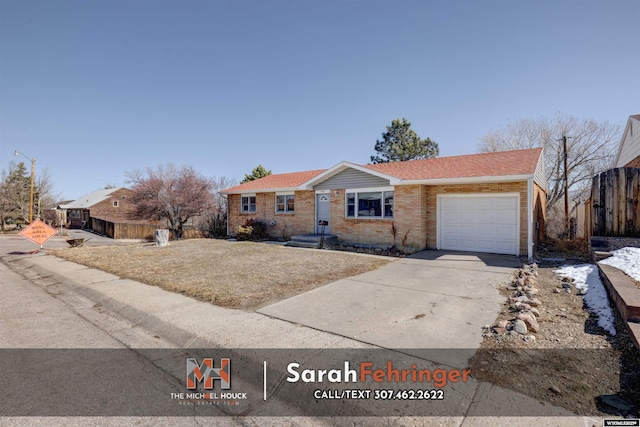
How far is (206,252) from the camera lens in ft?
39.1

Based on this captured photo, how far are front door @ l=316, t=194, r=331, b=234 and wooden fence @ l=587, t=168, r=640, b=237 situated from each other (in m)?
10.00

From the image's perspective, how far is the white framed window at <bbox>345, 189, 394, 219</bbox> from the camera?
12719 mm

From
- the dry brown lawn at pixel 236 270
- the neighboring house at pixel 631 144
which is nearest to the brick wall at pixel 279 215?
the dry brown lawn at pixel 236 270

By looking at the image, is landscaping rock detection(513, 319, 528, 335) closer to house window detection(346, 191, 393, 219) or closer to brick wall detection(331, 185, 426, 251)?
brick wall detection(331, 185, 426, 251)

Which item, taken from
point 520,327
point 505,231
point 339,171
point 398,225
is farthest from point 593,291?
point 339,171

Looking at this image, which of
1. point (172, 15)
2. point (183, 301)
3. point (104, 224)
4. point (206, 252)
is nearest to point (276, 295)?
point (183, 301)

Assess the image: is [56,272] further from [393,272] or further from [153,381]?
[393,272]

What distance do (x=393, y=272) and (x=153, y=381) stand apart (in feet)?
19.9

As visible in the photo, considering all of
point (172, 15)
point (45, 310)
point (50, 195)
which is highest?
point (172, 15)

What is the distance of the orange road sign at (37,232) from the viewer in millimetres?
13266

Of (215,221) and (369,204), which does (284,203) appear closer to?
(369,204)

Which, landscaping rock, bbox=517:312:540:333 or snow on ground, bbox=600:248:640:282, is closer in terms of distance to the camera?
landscaping rock, bbox=517:312:540:333

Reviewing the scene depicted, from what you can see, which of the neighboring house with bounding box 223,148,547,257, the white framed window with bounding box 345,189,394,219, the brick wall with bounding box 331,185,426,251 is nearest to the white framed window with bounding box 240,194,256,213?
the neighboring house with bounding box 223,148,547,257

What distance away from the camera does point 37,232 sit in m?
13.5
